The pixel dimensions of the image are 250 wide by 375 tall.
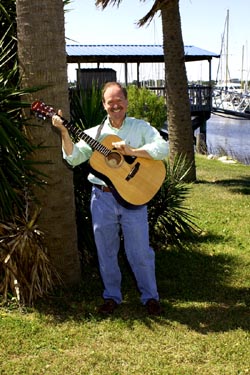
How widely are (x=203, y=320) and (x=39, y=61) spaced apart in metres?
2.38

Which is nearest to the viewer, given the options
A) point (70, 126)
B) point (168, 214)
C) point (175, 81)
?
point (70, 126)

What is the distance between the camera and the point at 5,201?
178 inches

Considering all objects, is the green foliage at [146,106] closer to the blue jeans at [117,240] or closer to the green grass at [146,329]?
the green grass at [146,329]

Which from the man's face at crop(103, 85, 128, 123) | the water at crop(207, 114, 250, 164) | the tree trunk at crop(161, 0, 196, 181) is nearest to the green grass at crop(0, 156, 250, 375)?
the man's face at crop(103, 85, 128, 123)

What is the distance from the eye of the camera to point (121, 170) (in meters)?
4.30

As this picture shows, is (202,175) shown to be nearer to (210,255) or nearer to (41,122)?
(210,255)

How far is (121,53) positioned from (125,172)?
1720 cm

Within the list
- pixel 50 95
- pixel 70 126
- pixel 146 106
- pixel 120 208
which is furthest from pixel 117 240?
pixel 146 106

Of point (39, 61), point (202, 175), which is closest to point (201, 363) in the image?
point (39, 61)

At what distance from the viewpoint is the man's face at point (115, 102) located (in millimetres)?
4281

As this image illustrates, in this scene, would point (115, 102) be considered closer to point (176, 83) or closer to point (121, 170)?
point (121, 170)

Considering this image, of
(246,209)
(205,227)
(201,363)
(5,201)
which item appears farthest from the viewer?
(246,209)

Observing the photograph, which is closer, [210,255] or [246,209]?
[210,255]

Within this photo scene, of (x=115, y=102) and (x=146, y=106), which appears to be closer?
(x=115, y=102)
